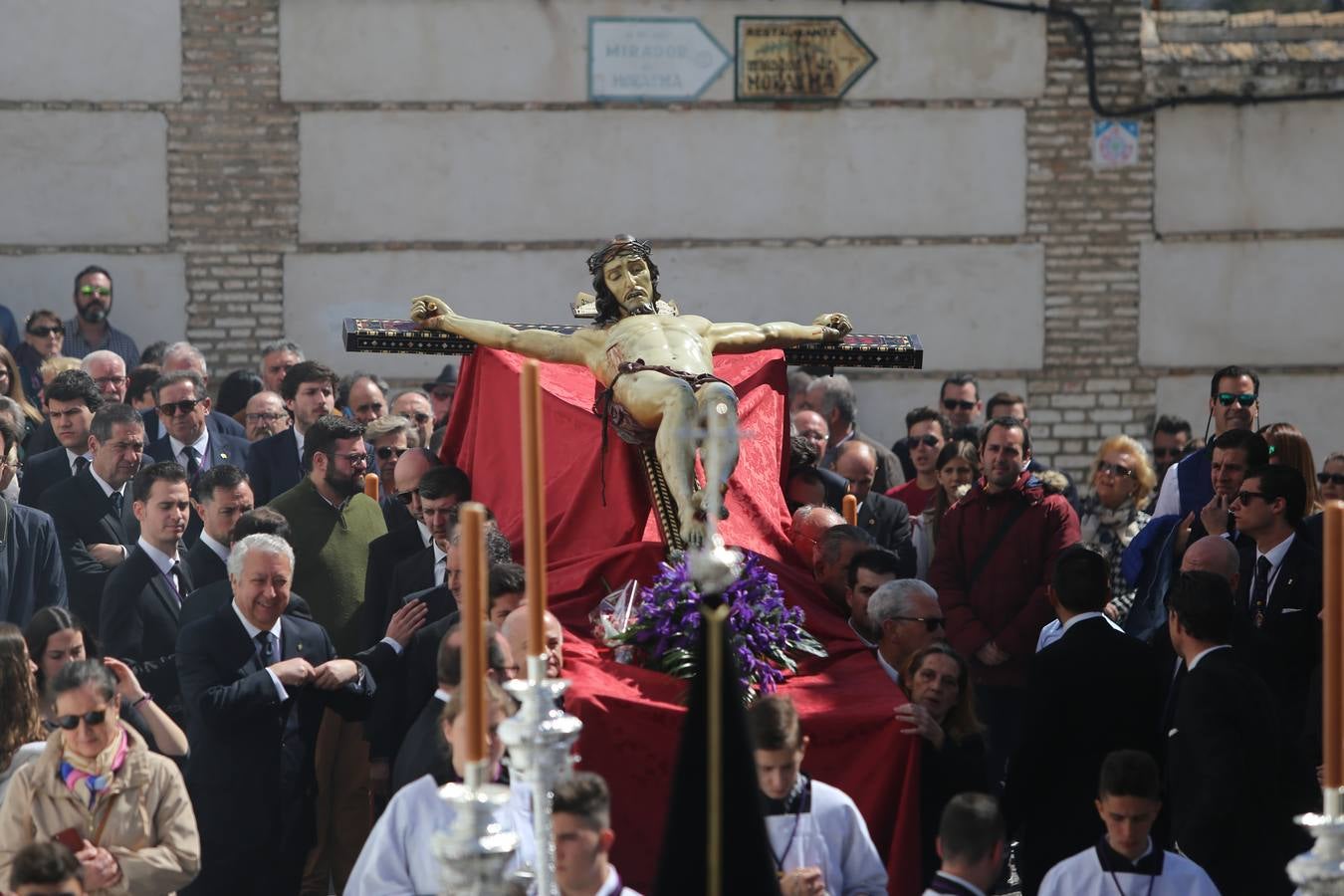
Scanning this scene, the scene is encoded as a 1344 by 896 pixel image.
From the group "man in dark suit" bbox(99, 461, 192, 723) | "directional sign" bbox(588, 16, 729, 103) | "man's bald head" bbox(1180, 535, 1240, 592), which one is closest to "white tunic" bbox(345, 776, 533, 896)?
"man in dark suit" bbox(99, 461, 192, 723)

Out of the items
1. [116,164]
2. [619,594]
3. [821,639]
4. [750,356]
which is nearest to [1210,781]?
[821,639]

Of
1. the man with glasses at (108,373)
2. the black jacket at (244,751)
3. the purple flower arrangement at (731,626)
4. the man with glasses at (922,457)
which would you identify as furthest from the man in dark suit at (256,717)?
the man with glasses at (922,457)

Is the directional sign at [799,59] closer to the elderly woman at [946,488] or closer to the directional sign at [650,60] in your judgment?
the directional sign at [650,60]

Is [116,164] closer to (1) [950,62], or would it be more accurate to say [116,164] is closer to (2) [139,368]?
(2) [139,368]

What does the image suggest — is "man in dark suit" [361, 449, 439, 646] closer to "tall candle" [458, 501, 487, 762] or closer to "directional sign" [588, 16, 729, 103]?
"tall candle" [458, 501, 487, 762]

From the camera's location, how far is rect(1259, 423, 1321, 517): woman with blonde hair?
27.2ft

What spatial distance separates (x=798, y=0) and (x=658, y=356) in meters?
8.38

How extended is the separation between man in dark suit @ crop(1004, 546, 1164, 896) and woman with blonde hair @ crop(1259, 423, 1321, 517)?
178cm

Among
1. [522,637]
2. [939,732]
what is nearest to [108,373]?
[522,637]

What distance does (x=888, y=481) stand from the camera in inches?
436

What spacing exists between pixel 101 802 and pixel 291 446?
4.04 metres

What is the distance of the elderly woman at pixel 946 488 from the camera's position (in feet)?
31.2

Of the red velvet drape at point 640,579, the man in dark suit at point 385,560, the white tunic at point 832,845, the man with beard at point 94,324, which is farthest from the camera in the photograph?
the man with beard at point 94,324

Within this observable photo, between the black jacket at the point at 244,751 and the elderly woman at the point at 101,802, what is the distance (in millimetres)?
810
